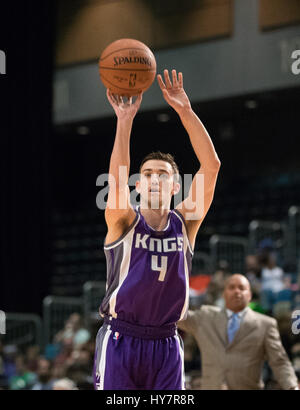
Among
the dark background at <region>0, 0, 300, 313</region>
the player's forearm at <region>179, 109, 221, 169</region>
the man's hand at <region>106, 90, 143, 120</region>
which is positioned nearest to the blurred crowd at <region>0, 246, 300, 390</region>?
the dark background at <region>0, 0, 300, 313</region>

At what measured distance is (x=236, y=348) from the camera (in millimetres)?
7191

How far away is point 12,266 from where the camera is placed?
1820 centimetres

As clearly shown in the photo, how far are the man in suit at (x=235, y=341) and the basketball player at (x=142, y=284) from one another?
2169 millimetres

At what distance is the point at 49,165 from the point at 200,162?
540 inches

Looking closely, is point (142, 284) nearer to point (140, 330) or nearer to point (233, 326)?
point (140, 330)

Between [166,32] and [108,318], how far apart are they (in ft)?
43.9

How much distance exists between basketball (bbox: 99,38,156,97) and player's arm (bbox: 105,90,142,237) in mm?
295

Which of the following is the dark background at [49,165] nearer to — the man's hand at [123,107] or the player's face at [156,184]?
the man's hand at [123,107]

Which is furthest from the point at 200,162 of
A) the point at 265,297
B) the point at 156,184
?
the point at 265,297

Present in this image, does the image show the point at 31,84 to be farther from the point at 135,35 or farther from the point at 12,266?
the point at 12,266

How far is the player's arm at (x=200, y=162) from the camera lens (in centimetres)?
510

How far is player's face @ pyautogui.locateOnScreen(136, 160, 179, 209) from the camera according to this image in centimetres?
495

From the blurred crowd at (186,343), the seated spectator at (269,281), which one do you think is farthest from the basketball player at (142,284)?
the seated spectator at (269,281)
